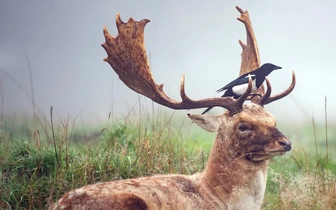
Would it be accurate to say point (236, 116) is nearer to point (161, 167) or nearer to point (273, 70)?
point (273, 70)

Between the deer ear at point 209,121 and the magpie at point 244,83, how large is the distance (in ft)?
0.84

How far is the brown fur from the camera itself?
3562 mm

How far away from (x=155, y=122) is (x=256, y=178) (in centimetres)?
214

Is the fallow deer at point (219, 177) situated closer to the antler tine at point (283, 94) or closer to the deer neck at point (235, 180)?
the deer neck at point (235, 180)

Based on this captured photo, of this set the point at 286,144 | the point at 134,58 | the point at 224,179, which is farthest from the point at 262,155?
the point at 134,58

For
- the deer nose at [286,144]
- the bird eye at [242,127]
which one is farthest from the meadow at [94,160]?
the deer nose at [286,144]

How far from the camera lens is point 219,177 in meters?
3.77

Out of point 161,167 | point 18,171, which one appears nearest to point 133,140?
point 161,167

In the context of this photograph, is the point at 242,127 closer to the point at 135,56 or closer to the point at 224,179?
the point at 224,179

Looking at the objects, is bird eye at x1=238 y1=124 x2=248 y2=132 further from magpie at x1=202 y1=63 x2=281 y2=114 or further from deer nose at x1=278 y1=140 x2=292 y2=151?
magpie at x1=202 y1=63 x2=281 y2=114

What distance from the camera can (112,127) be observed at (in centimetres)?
542

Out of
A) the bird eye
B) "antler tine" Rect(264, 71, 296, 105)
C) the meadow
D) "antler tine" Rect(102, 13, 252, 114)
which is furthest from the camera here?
the meadow

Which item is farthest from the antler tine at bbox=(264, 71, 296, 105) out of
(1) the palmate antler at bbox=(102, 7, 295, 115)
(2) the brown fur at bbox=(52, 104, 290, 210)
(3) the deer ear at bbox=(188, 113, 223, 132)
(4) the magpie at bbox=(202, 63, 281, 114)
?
(3) the deer ear at bbox=(188, 113, 223, 132)

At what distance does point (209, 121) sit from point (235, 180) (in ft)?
1.39
